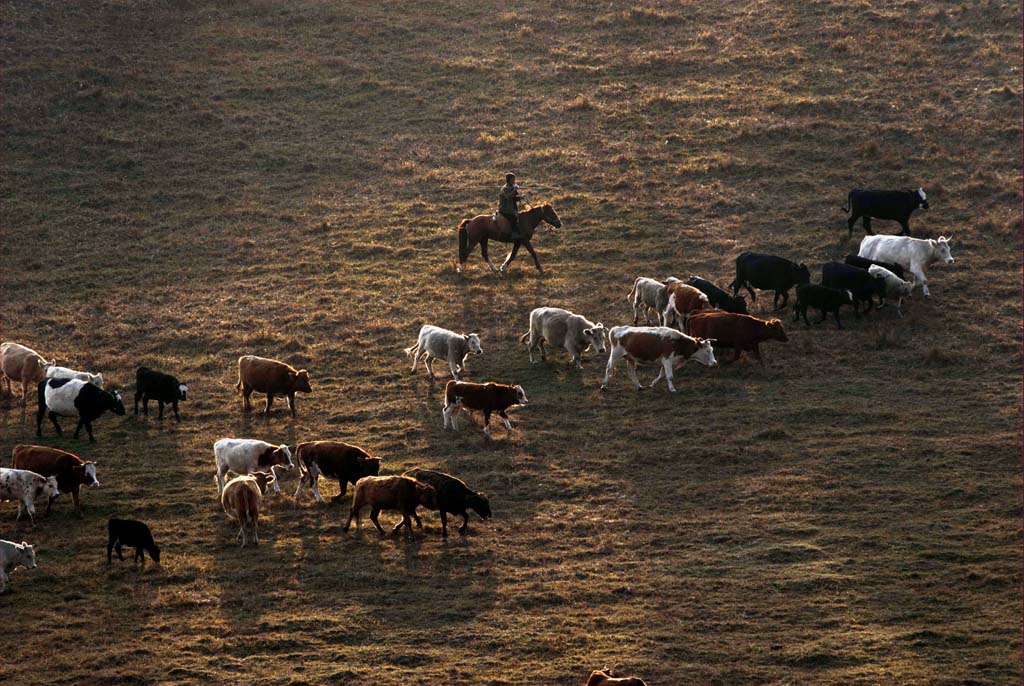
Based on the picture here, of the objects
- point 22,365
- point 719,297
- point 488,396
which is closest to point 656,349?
point 719,297

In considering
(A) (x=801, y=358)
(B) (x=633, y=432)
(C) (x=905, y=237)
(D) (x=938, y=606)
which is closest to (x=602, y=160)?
(C) (x=905, y=237)

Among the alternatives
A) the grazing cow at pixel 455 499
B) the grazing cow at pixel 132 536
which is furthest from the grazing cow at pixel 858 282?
the grazing cow at pixel 132 536

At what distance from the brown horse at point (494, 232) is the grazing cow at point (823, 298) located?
6.39 m

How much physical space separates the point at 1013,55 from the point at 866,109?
6.38 m

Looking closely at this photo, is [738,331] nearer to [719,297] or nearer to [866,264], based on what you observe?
[719,297]

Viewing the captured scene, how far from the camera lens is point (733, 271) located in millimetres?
28062

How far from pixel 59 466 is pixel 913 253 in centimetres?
1708

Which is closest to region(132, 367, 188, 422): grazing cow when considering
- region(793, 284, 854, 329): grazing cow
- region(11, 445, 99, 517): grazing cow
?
region(11, 445, 99, 517): grazing cow

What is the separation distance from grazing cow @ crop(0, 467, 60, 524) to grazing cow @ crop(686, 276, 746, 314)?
12.7 metres

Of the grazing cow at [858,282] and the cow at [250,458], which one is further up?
the grazing cow at [858,282]

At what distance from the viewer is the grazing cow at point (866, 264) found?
86.2ft

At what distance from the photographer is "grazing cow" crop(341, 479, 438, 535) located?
18062 millimetres

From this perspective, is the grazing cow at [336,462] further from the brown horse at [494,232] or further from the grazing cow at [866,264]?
the grazing cow at [866,264]

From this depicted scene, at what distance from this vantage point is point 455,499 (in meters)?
18.1
